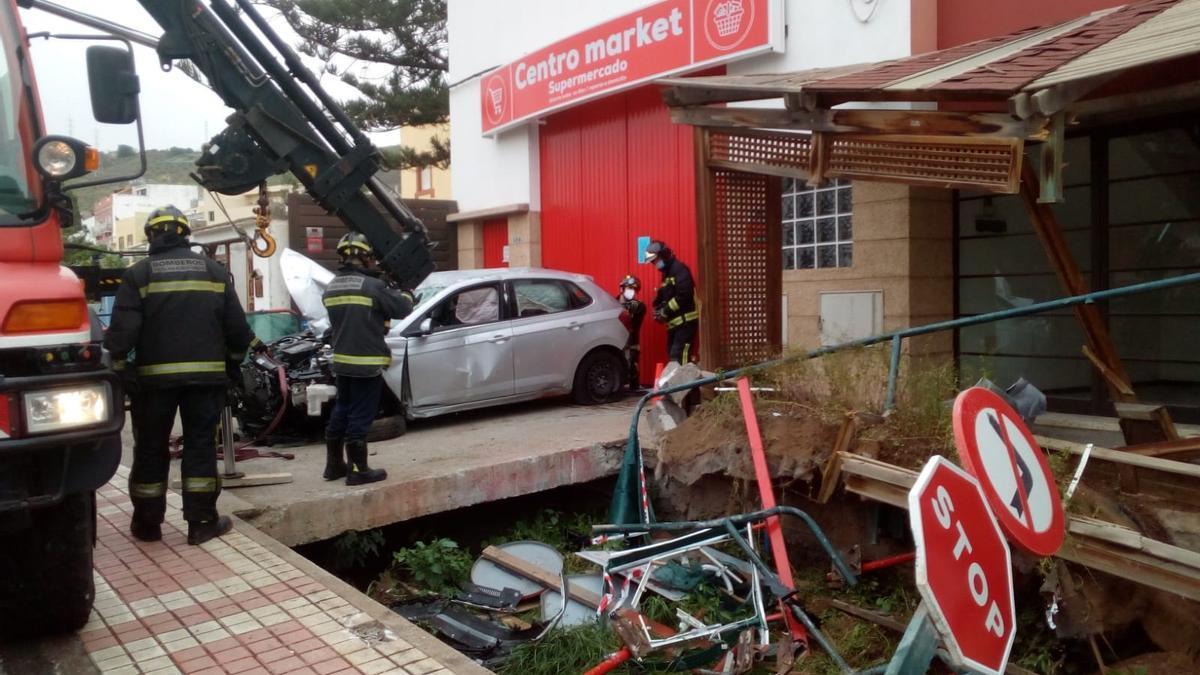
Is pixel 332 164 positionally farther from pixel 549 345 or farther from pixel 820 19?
pixel 820 19

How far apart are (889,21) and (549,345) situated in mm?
4291

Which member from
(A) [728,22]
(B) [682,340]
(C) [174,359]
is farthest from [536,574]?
(A) [728,22]

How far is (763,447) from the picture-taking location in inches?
208

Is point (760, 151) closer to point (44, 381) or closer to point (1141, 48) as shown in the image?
point (1141, 48)

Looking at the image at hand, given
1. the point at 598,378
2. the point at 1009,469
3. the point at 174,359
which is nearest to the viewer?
the point at 1009,469

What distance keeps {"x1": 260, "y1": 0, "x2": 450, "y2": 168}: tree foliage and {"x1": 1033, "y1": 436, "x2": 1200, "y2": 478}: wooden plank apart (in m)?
15.5

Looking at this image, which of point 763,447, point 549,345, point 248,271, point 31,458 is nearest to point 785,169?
point 763,447

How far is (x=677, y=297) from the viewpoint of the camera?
353 inches

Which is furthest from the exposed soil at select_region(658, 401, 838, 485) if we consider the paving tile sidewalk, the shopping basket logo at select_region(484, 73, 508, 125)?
the shopping basket logo at select_region(484, 73, 508, 125)

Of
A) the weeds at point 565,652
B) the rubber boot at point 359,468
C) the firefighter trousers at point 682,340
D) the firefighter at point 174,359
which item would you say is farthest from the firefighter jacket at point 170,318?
the firefighter trousers at point 682,340

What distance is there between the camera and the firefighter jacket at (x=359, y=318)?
6.09 meters

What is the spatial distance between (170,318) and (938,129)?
4354mm

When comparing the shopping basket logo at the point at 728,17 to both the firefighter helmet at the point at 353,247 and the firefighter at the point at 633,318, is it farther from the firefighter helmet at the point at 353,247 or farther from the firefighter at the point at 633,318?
the firefighter helmet at the point at 353,247

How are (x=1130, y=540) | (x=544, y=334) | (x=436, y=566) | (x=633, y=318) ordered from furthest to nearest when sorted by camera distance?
(x=633, y=318), (x=544, y=334), (x=436, y=566), (x=1130, y=540)
